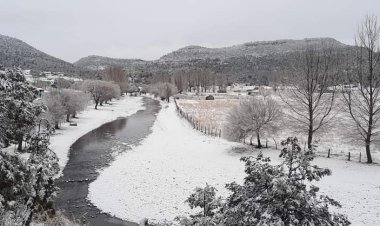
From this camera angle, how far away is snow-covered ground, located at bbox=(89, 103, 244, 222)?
20.6m

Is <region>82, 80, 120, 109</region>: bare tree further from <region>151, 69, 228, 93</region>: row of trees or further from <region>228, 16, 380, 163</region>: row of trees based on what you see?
<region>151, 69, 228, 93</region>: row of trees

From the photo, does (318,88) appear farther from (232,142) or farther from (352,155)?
(232,142)

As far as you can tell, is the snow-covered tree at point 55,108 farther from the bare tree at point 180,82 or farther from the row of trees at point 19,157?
the bare tree at point 180,82

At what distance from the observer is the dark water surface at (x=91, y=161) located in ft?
65.6

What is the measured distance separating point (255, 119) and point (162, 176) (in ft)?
39.5

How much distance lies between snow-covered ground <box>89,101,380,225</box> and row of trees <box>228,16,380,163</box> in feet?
9.44

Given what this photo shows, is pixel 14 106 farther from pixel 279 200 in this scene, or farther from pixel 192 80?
pixel 192 80

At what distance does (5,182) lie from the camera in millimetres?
8711

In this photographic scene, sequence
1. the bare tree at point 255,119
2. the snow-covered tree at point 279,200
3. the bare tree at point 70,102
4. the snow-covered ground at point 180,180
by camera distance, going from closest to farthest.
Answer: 1. the snow-covered tree at point 279,200
2. the snow-covered ground at point 180,180
3. the bare tree at point 255,119
4. the bare tree at point 70,102

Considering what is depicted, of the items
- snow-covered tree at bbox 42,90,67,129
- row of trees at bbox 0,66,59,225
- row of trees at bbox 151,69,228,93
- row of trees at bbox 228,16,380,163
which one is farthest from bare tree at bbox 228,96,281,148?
row of trees at bbox 151,69,228,93

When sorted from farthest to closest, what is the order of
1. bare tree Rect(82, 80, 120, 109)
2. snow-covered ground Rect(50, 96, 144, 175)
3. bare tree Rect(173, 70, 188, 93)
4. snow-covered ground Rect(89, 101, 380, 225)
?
1. bare tree Rect(173, 70, 188, 93)
2. bare tree Rect(82, 80, 120, 109)
3. snow-covered ground Rect(50, 96, 144, 175)
4. snow-covered ground Rect(89, 101, 380, 225)

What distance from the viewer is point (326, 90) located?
109 feet

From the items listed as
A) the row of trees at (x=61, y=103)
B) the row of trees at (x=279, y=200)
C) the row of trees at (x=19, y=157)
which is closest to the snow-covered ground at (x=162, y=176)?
the row of trees at (x=19, y=157)

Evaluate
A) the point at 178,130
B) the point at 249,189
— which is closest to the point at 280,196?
the point at 249,189
